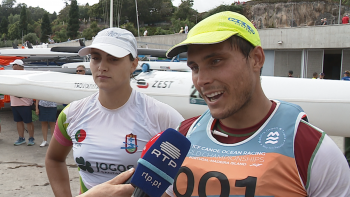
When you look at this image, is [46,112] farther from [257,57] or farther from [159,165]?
[257,57]

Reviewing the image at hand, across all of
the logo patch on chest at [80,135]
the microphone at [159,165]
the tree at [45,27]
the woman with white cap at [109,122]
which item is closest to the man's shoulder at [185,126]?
the microphone at [159,165]

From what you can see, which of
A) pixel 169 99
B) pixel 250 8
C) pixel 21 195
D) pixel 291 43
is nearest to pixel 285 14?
pixel 250 8

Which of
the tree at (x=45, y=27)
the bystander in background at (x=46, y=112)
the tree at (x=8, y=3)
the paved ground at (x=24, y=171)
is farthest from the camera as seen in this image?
the tree at (x=8, y=3)

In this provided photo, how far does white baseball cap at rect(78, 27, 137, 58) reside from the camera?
200cm

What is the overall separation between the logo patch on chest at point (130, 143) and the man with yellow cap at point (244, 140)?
0.65 metres

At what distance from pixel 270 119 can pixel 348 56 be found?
64.7ft

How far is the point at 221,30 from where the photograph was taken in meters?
1.25

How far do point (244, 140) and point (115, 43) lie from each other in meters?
1.19

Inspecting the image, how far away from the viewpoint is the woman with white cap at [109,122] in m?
2.01

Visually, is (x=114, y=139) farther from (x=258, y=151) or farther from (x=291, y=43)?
(x=291, y=43)

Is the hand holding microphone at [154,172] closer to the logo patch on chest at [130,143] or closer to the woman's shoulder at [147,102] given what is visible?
the logo patch on chest at [130,143]

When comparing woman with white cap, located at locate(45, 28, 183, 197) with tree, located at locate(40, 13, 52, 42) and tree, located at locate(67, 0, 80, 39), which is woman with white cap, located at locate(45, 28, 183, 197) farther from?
tree, located at locate(40, 13, 52, 42)

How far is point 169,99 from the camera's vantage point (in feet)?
20.6

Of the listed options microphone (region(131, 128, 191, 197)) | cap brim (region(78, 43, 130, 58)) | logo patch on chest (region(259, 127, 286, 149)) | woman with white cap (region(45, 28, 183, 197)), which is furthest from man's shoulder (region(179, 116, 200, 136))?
cap brim (region(78, 43, 130, 58))
